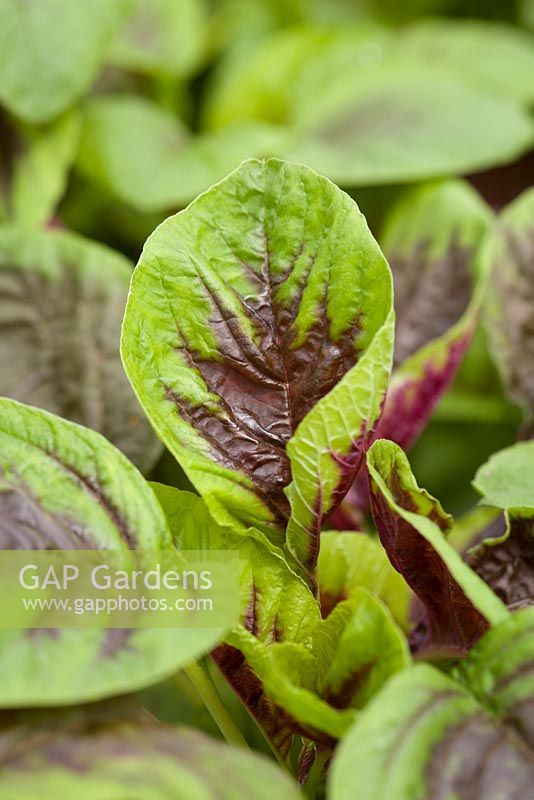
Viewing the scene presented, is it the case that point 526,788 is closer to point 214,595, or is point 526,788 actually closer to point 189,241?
point 214,595

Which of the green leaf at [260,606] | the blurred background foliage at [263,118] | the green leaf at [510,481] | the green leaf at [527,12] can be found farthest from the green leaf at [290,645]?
the green leaf at [527,12]

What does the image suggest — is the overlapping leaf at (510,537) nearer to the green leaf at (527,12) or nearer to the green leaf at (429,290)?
the green leaf at (429,290)

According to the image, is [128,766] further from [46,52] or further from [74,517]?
[46,52]

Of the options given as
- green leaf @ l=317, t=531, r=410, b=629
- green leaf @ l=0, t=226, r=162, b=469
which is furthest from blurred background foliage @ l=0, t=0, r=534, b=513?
green leaf @ l=317, t=531, r=410, b=629

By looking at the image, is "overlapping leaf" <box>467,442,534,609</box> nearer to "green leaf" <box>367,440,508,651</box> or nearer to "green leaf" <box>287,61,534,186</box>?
"green leaf" <box>367,440,508,651</box>

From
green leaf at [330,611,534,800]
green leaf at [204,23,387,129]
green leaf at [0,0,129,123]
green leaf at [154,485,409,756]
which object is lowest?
green leaf at [154,485,409,756]
